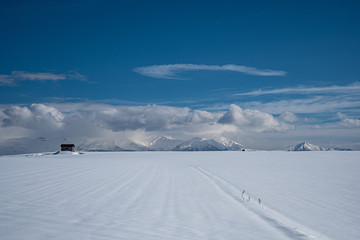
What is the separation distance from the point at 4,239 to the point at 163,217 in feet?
10.9

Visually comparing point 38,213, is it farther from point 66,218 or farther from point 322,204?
point 322,204

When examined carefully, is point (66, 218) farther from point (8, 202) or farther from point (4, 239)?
point (8, 202)

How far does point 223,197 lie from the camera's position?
A: 975cm

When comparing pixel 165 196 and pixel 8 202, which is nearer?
pixel 8 202

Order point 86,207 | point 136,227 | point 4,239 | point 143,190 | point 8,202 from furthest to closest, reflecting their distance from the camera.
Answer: point 143,190 → point 8,202 → point 86,207 → point 136,227 → point 4,239

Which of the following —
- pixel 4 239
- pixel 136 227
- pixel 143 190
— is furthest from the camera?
pixel 143 190

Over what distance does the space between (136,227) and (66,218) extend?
74.6 inches

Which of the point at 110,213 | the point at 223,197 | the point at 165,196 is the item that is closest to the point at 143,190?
the point at 165,196

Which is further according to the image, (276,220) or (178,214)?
(178,214)

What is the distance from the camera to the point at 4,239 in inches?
198

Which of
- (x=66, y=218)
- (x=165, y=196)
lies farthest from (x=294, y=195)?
(x=66, y=218)

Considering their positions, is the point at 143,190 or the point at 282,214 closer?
the point at 282,214

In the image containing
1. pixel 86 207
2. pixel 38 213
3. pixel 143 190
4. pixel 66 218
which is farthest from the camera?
pixel 143 190

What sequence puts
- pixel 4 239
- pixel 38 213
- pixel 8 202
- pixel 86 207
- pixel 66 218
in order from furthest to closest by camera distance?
pixel 8 202 < pixel 86 207 < pixel 38 213 < pixel 66 218 < pixel 4 239
